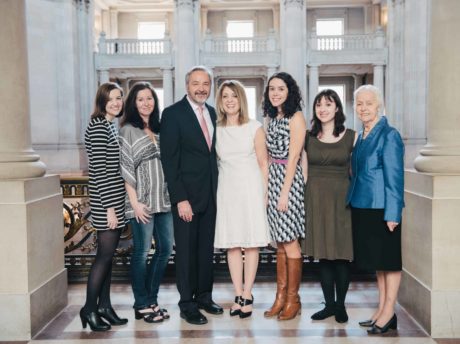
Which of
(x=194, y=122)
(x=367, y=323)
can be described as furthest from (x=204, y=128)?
(x=367, y=323)

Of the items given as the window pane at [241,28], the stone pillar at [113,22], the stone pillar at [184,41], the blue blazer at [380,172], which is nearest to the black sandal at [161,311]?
the blue blazer at [380,172]

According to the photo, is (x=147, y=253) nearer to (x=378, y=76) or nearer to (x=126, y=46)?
(x=378, y=76)

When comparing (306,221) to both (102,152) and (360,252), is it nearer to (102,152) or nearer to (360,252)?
(360,252)

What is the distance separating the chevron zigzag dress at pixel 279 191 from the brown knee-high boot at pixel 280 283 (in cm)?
23

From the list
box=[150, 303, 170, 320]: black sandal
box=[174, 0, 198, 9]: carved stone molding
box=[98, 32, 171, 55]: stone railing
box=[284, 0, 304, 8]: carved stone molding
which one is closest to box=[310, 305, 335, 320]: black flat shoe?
box=[150, 303, 170, 320]: black sandal

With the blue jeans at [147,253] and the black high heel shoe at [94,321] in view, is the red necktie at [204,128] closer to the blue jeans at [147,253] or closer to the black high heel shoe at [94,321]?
the blue jeans at [147,253]

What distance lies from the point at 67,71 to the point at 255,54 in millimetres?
8235

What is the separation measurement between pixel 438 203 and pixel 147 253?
242 cm

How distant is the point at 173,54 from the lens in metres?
Result: 22.7

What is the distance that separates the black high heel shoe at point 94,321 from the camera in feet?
13.6

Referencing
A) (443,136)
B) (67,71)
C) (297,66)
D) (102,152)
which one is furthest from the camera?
(297,66)

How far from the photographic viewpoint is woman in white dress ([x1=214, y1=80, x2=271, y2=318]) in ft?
14.2

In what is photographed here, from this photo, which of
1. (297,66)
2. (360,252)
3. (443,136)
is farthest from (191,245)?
(297,66)

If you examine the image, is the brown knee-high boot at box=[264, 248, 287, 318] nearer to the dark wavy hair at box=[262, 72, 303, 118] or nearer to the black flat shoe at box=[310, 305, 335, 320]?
the black flat shoe at box=[310, 305, 335, 320]
